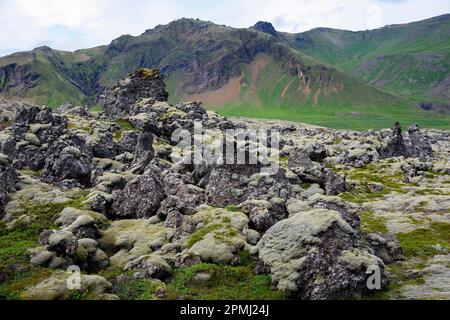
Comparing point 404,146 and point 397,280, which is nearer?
point 397,280

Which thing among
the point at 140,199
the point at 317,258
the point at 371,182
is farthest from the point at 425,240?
the point at 371,182

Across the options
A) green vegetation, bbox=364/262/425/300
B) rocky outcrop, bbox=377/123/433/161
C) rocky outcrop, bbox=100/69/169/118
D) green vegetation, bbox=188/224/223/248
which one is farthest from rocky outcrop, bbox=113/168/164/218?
rocky outcrop, bbox=100/69/169/118

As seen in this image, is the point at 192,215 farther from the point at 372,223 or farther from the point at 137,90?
the point at 137,90

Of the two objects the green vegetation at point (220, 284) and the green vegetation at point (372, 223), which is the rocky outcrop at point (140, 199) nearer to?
the green vegetation at point (220, 284)

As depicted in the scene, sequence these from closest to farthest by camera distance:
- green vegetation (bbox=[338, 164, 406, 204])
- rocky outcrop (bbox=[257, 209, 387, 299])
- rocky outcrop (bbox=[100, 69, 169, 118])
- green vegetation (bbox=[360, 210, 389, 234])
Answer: rocky outcrop (bbox=[257, 209, 387, 299]) < green vegetation (bbox=[360, 210, 389, 234]) < green vegetation (bbox=[338, 164, 406, 204]) < rocky outcrop (bbox=[100, 69, 169, 118])

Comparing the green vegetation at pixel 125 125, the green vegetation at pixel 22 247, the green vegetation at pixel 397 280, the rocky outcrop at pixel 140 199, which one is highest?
the green vegetation at pixel 125 125

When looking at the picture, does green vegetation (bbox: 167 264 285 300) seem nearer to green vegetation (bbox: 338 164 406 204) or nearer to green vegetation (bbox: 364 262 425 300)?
green vegetation (bbox: 364 262 425 300)

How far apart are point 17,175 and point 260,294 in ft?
159

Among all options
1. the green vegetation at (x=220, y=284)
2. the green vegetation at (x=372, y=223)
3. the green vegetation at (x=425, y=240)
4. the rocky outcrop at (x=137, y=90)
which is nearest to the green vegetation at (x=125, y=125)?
the rocky outcrop at (x=137, y=90)

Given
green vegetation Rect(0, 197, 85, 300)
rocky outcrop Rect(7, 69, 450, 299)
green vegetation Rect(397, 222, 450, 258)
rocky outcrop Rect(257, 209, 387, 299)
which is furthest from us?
green vegetation Rect(397, 222, 450, 258)

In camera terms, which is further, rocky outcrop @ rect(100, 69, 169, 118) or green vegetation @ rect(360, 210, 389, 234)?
rocky outcrop @ rect(100, 69, 169, 118)

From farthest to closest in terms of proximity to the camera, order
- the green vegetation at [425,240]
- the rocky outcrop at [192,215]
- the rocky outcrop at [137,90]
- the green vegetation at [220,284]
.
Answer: the rocky outcrop at [137,90]
the green vegetation at [425,240]
the rocky outcrop at [192,215]
the green vegetation at [220,284]

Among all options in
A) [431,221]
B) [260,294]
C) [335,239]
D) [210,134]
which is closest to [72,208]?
[260,294]
